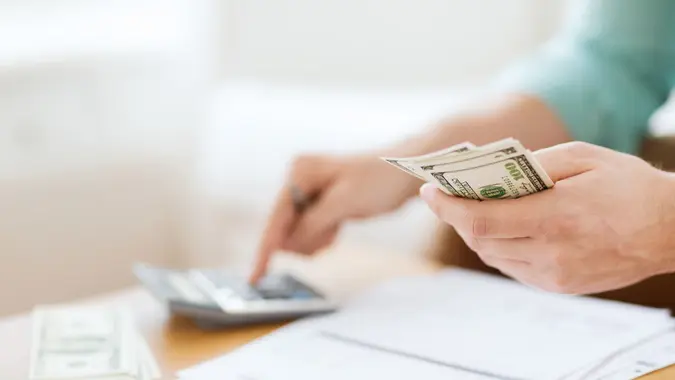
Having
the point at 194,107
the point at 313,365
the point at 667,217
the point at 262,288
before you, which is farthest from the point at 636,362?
the point at 194,107

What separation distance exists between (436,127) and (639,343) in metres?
0.30

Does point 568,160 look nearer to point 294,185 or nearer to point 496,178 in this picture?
point 496,178

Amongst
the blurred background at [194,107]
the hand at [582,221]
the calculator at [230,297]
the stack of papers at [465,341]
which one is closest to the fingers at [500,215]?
the hand at [582,221]

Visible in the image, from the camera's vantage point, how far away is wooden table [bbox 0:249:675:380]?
76 centimetres

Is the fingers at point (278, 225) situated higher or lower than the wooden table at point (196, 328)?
higher

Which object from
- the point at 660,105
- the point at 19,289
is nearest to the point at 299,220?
the point at 660,105

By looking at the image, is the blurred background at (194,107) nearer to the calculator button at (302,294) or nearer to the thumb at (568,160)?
the calculator button at (302,294)

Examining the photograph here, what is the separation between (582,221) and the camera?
25.8 inches

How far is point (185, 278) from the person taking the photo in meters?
0.90

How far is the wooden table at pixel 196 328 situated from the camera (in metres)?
0.76

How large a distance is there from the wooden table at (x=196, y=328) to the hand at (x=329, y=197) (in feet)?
0.15

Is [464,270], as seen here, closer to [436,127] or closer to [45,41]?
[436,127]

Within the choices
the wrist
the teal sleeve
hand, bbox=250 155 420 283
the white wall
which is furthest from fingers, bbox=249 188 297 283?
the white wall

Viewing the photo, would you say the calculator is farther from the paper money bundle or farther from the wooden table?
the paper money bundle
